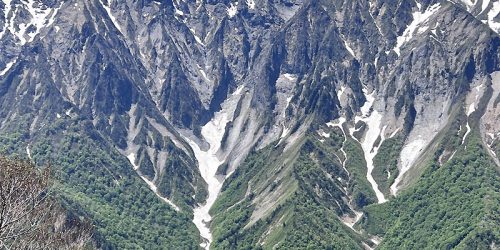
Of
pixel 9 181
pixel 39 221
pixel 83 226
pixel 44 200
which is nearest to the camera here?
pixel 9 181

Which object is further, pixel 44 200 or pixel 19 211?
pixel 44 200

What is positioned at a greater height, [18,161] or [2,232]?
[18,161]

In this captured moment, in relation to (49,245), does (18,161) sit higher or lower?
higher

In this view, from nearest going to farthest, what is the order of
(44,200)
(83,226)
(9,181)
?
(9,181)
(44,200)
(83,226)

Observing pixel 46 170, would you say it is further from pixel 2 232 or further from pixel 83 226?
pixel 83 226

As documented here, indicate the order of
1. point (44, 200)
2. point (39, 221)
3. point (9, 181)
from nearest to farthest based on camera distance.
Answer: point (9, 181) < point (39, 221) < point (44, 200)

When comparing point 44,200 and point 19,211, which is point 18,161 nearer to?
point 19,211

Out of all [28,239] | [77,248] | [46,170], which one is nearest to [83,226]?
[77,248]

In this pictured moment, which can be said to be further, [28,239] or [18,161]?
[28,239]

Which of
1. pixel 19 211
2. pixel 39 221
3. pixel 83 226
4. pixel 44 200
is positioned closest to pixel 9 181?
pixel 19 211
